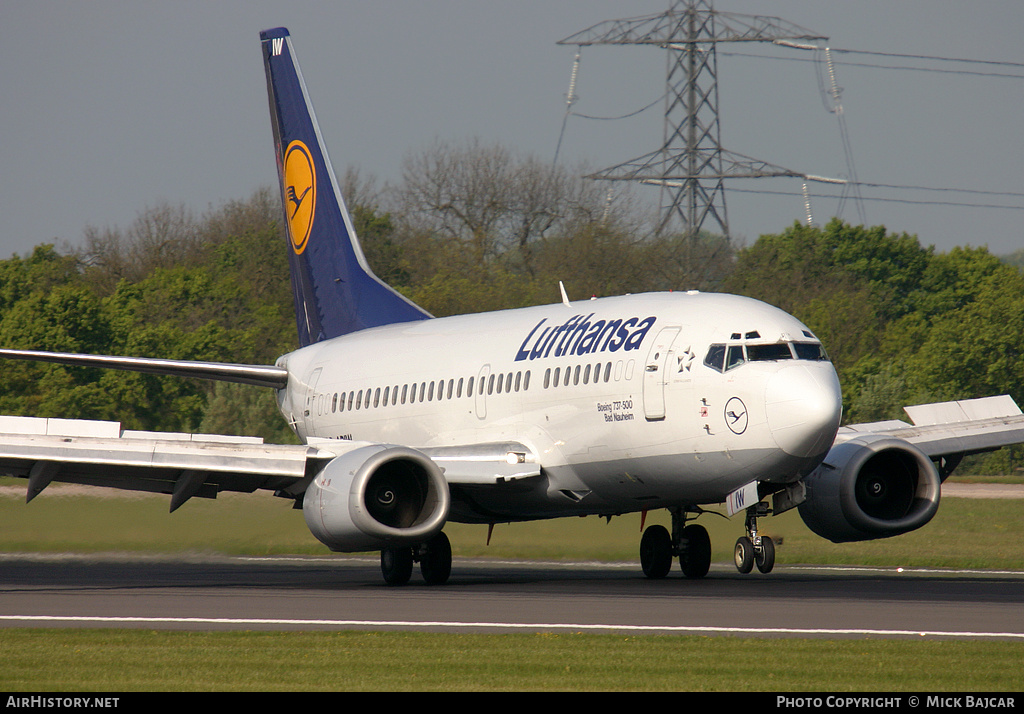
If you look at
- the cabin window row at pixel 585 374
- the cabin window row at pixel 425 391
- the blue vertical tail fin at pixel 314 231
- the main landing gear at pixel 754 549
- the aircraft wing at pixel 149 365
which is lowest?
the main landing gear at pixel 754 549

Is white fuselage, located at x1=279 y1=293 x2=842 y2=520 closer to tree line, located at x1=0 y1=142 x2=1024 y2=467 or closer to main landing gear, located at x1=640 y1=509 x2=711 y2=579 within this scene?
main landing gear, located at x1=640 y1=509 x2=711 y2=579

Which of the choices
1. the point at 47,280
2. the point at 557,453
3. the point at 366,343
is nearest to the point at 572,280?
the point at 47,280

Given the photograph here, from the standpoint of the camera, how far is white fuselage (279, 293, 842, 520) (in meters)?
19.5

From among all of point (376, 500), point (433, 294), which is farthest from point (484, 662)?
point (433, 294)

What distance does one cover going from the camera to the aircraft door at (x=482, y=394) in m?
24.2

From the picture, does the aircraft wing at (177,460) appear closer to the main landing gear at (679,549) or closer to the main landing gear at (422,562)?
the main landing gear at (422,562)

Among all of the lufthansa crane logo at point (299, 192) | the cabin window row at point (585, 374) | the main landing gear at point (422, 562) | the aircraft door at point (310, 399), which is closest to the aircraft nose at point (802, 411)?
the cabin window row at point (585, 374)

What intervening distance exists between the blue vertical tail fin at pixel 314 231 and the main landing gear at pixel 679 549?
8946 millimetres

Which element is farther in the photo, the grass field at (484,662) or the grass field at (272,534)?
the grass field at (272,534)

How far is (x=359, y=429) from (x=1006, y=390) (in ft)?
153

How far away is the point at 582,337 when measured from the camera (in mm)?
22562

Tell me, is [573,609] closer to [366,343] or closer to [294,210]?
[366,343]

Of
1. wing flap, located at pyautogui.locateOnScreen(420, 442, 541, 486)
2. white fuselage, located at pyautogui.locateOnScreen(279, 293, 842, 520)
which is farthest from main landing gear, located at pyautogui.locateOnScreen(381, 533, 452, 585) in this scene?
wing flap, located at pyautogui.locateOnScreen(420, 442, 541, 486)

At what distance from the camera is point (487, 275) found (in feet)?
248
